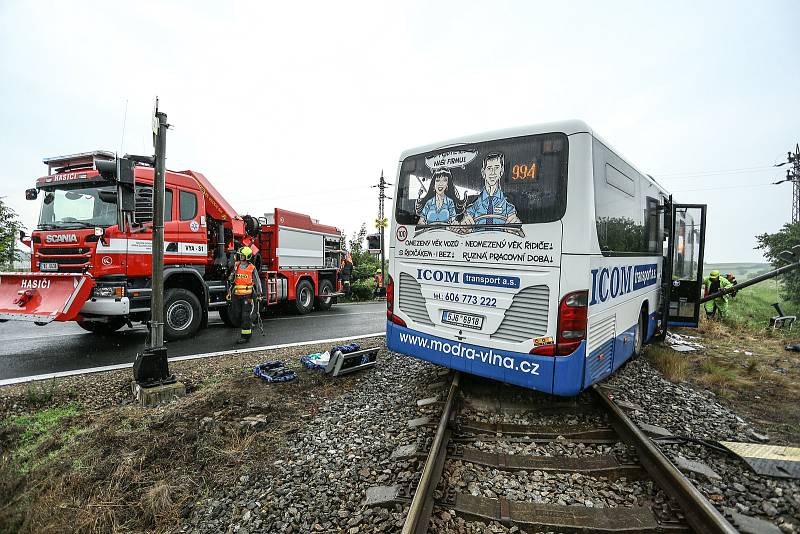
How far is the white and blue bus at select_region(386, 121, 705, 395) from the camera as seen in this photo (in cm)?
375

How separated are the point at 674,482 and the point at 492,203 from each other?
107 inches

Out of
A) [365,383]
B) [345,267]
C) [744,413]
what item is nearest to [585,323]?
[744,413]

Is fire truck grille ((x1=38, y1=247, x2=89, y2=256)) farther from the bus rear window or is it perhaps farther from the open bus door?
the open bus door

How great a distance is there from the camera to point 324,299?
536 inches

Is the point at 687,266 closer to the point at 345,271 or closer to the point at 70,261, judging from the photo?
the point at 345,271

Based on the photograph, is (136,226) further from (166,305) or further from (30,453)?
(30,453)

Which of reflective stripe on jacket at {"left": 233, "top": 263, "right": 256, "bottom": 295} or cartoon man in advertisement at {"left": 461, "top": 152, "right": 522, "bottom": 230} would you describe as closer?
cartoon man in advertisement at {"left": 461, "top": 152, "right": 522, "bottom": 230}

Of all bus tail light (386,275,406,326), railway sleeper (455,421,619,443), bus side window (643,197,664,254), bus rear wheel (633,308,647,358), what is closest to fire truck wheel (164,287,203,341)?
bus tail light (386,275,406,326)

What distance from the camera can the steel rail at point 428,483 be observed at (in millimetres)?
2301

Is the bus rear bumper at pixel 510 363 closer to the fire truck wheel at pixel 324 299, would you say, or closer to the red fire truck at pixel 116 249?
the red fire truck at pixel 116 249

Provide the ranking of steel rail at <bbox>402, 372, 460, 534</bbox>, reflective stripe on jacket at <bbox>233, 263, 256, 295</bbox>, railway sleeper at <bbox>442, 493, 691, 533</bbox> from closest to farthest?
1. steel rail at <bbox>402, 372, 460, 534</bbox>
2. railway sleeper at <bbox>442, 493, 691, 533</bbox>
3. reflective stripe on jacket at <bbox>233, 263, 256, 295</bbox>

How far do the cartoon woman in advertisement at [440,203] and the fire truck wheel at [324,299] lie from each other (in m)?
9.21

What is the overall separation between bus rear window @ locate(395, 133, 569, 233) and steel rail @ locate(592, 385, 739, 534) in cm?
197

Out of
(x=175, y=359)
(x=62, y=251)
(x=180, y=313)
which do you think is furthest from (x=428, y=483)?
(x=62, y=251)
